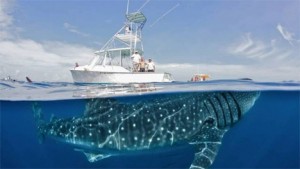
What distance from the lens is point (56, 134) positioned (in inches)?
329

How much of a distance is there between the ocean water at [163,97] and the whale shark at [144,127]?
206 cm

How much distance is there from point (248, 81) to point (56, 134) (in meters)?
9.07

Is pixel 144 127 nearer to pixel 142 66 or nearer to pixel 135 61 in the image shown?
pixel 142 66

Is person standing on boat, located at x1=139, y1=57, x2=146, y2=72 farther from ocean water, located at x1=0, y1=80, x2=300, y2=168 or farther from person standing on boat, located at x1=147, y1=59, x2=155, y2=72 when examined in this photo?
ocean water, located at x1=0, y1=80, x2=300, y2=168

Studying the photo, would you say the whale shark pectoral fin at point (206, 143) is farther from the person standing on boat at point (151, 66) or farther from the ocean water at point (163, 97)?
the person standing on boat at point (151, 66)

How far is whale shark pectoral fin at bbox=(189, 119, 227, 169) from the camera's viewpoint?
6.62 meters

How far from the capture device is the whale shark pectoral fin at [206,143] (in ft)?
21.7

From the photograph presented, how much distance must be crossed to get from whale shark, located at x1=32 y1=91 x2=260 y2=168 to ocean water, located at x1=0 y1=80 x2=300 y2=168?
2.06m

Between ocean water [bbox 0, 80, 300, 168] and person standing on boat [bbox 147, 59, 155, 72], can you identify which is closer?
ocean water [bbox 0, 80, 300, 168]

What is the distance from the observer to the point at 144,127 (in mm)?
7898

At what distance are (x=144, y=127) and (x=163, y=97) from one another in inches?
145

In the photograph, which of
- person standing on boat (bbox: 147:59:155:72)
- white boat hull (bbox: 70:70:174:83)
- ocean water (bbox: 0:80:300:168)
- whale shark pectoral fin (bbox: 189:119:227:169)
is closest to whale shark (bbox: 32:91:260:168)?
whale shark pectoral fin (bbox: 189:119:227:169)

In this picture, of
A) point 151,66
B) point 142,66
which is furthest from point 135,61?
point 151,66

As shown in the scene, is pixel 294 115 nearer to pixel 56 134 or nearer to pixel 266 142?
pixel 266 142
